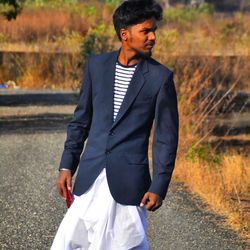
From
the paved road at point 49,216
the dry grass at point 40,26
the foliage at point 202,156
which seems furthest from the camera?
the dry grass at point 40,26

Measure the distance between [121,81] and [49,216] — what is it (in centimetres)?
445

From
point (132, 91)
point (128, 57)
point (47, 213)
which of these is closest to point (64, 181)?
point (132, 91)

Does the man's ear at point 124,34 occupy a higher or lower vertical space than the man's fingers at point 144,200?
higher

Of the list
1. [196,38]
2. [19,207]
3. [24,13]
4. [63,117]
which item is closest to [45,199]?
[19,207]

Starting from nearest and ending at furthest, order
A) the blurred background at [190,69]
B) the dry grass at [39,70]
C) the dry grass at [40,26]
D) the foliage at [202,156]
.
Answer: the blurred background at [190,69] → the foliage at [202,156] → the dry grass at [39,70] → the dry grass at [40,26]

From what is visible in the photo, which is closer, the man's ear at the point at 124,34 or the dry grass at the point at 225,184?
the man's ear at the point at 124,34

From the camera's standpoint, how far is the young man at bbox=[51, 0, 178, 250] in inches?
203

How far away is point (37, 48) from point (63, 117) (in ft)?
44.5

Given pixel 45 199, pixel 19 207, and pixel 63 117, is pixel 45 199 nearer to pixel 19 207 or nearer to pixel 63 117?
pixel 19 207

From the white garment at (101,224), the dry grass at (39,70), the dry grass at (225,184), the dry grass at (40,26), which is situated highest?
the white garment at (101,224)

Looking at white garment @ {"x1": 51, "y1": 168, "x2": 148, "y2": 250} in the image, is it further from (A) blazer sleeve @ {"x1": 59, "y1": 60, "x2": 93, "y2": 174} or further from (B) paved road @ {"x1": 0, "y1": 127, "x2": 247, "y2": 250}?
(B) paved road @ {"x1": 0, "y1": 127, "x2": 247, "y2": 250}

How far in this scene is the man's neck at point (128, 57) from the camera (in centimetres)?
523

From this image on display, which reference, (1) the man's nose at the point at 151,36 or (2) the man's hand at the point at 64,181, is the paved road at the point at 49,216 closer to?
(2) the man's hand at the point at 64,181

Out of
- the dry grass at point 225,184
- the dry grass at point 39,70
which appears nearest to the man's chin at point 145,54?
the dry grass at point 225,184
